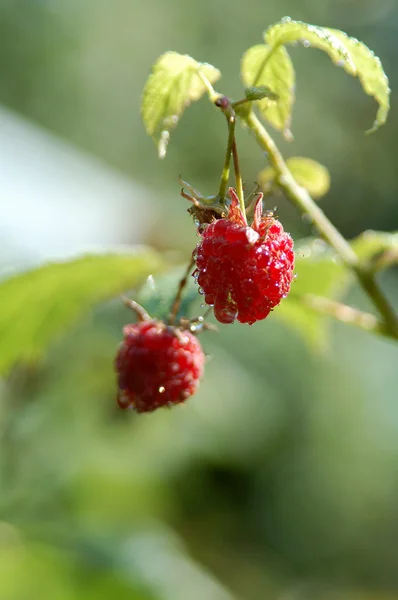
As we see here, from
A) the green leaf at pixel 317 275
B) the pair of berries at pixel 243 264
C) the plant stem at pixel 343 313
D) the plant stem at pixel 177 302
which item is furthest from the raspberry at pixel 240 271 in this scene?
the plant stem at pixel 343 313

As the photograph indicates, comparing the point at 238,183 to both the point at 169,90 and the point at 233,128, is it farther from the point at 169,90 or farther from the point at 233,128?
the point at 169,90

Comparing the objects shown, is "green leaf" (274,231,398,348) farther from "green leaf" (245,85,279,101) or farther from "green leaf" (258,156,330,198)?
"green leaf" (245,85,279,101)

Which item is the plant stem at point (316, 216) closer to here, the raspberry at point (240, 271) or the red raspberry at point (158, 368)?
the raspberry at point (240, 271)

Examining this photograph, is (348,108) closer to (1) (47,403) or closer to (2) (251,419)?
(2) (251,419)

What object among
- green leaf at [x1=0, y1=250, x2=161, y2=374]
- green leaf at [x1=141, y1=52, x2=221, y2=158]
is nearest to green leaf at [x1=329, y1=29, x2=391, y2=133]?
green leaf at [x1=141, y1=52, x2=221, y2=158]

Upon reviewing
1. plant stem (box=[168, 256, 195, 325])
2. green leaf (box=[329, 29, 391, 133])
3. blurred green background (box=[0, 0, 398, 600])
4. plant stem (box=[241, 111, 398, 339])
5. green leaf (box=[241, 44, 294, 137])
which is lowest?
plant stem (box=[168, 256, 195, 325])

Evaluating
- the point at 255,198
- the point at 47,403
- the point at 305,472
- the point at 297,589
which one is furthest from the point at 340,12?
the point at 255,198
